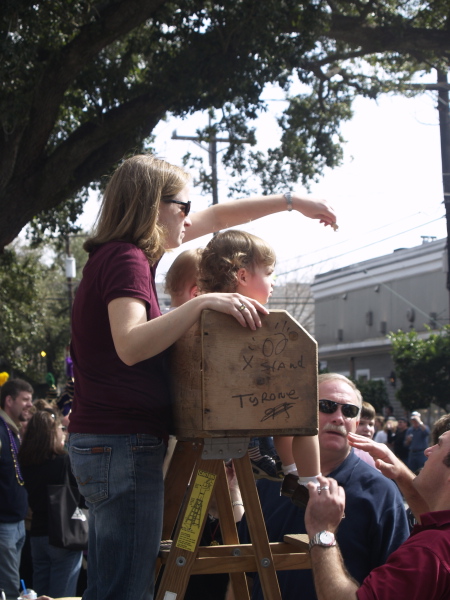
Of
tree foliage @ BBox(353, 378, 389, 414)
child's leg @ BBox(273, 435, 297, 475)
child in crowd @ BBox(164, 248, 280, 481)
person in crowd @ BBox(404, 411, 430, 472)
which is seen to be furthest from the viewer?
tree foliage @ BBox(353, 378, 389, 414)

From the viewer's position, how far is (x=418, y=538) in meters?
2.55

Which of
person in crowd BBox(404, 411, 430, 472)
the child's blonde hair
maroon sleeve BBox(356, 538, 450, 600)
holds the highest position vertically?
person in crowd BBox(404, 411, 430, 472)

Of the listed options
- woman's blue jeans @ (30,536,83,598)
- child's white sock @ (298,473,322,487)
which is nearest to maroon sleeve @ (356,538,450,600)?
child's white sock @ (298,473,322,487)

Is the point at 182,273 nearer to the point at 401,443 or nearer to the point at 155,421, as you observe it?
the point at 155,421

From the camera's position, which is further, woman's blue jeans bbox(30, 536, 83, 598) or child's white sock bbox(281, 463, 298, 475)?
woman's blue jeans bbox(30, 536, 83, 598)

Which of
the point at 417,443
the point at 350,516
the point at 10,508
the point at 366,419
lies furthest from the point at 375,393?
the point at 350,516

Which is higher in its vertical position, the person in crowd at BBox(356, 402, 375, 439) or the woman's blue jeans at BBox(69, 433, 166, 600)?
the person in crowd at BBox(356, 402, 375, 439)

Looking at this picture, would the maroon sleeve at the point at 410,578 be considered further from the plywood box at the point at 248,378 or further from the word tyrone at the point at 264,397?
the word tyrone at the point at 264,397

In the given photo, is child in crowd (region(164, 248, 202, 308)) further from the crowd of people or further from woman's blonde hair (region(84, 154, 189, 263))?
woman's blonde hair (region(84, 154, 189, 263))

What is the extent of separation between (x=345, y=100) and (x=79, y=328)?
12.3m

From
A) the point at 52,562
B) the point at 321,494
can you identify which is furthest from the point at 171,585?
the point at 52,562

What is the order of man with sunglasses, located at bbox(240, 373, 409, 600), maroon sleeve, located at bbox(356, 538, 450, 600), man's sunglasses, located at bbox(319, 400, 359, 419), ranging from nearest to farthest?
maroon sleeve, located at bbox(356, 538, 450, 600) → man with sunglasses, located at bbox(240, 373, 409, 600) → man's sunglasses, located at bbox(319, 400, 359, 419)

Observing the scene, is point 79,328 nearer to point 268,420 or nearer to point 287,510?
point 268,420

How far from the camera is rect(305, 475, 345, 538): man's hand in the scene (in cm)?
277
